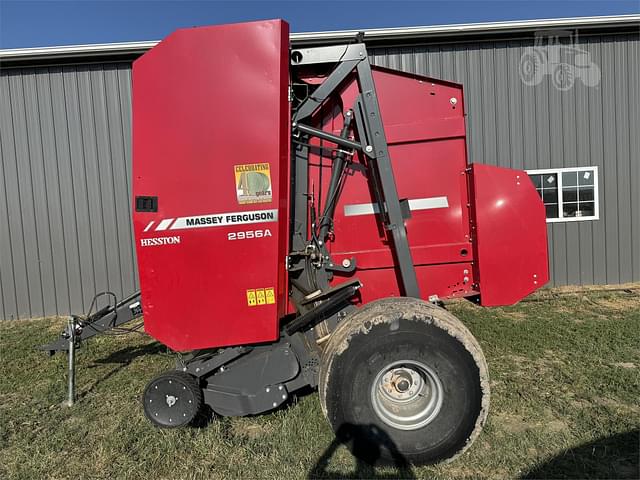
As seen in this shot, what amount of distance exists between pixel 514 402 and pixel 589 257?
203 inches

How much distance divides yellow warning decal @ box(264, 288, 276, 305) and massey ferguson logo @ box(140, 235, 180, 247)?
2.12ft

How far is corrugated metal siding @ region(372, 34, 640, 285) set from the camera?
7074 millimetres

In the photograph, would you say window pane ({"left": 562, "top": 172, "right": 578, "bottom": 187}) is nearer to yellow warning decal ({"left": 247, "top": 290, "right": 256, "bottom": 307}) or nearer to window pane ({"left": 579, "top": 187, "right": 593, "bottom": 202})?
window pane ({"left": 579, "top": 187, "right": 593, "bottom": 202})

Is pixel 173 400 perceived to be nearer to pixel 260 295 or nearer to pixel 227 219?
pixel 260 295

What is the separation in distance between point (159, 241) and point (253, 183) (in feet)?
2.32

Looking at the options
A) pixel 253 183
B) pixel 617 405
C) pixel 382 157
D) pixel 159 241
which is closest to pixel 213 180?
pixel 253 183

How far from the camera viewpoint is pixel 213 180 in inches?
104

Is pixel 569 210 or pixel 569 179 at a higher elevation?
Answer: pixel 569 179

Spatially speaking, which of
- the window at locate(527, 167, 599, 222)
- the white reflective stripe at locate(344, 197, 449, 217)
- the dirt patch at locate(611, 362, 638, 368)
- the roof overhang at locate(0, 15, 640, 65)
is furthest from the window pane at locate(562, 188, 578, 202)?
the white reflective stripe at locate(344, 197, 449, 217)

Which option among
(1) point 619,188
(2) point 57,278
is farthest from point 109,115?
(1) point 619,188

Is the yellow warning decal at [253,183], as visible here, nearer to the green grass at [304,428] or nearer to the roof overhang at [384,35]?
the green grass at [304,428]

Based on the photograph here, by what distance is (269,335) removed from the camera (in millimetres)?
2762

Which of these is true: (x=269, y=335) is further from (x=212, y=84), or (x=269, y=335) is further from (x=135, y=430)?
(x=212, y=84)

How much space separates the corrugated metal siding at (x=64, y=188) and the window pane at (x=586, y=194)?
7.73m
